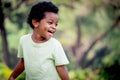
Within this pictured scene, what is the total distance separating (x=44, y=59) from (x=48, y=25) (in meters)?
0.22

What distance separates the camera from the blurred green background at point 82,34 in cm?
496

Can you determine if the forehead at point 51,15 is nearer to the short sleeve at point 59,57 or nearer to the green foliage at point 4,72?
the short sleeve at point 59,57

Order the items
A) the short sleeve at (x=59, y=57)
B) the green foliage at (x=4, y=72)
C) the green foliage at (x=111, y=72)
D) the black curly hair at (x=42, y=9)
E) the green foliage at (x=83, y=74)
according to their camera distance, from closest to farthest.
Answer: the short sleeve at (x=59, y=57), the black curly hair at (x=42, y=9), the green foliage at (x=4, y=72), the green foliage at (x=83, y=74), the green foliage at (x=111, y=72)

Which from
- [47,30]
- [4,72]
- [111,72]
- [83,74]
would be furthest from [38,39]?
[111,72]

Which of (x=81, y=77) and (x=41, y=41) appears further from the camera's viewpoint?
(x=81, y=77)

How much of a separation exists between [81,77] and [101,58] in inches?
17.7

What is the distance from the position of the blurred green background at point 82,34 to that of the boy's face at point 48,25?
2.68m

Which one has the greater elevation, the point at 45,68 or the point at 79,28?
the point at 45,68

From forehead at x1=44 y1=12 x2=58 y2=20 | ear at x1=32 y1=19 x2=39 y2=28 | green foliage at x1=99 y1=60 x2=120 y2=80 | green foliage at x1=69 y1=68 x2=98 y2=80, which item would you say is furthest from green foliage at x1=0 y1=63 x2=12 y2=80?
forehead at x1=44 y1=12 x2=58 y2=20

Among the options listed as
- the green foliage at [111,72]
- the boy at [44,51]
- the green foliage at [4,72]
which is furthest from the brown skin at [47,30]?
the green foliage at [111,72]

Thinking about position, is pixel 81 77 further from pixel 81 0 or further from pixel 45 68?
pixel 45 68

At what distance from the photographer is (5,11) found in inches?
195

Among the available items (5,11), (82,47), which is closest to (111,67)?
(82,47)

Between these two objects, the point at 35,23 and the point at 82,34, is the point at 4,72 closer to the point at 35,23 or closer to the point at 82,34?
the point at 82,34
